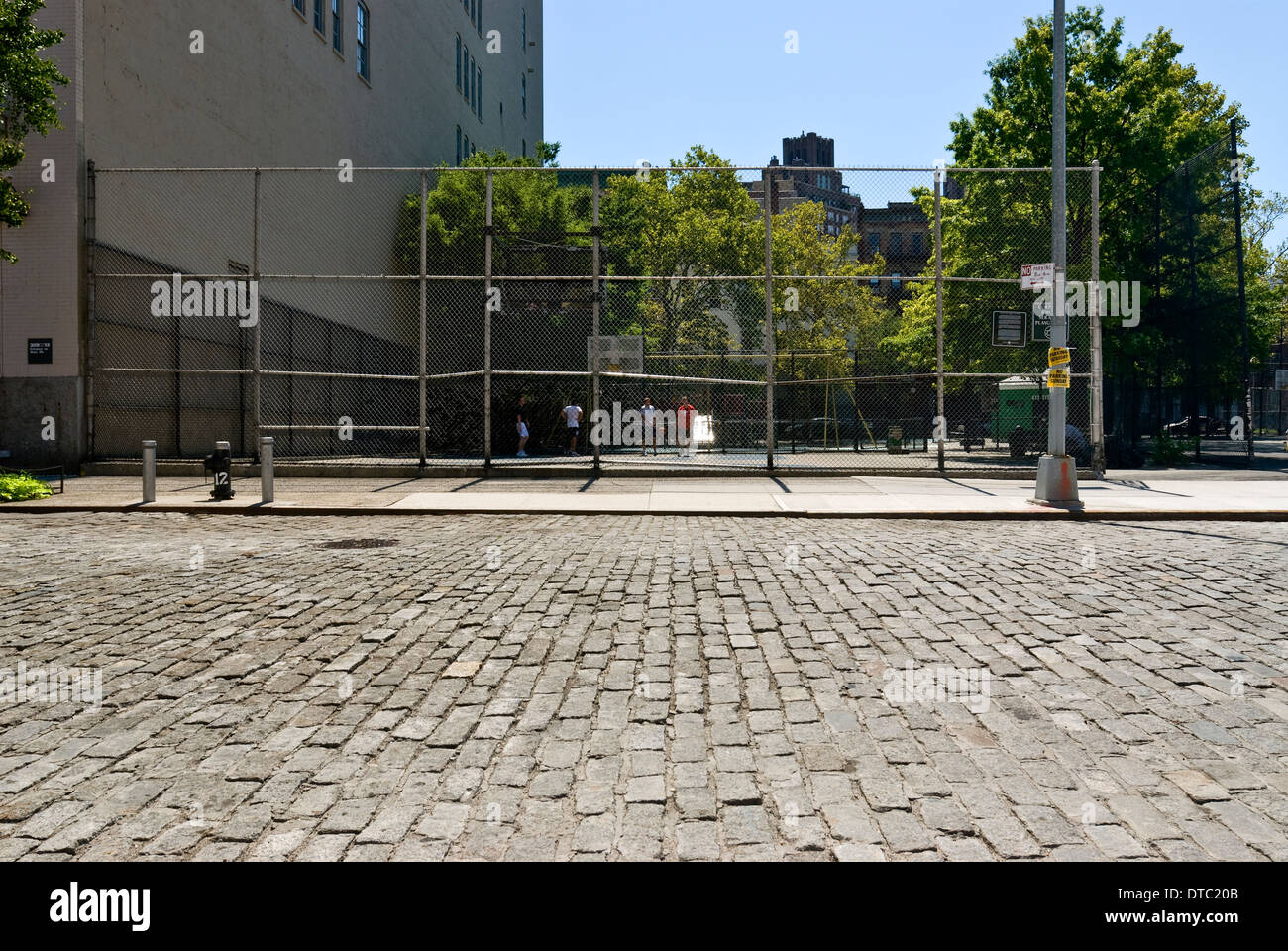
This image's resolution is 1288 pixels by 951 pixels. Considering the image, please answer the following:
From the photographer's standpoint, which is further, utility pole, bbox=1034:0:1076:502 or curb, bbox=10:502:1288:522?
utility pole, bbox=1034:0:1076:502

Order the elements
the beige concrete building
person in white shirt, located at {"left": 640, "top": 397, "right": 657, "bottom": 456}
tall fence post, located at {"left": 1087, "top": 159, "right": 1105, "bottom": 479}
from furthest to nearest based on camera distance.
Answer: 1. person in white shirt, located at {"left": 640, "top": 397, "right": 657, "bottom": 456}
2. the beige concrete building
3. tall fence post, located at {"left": 1087, "top": 159, "right": 1105, "bottom": 479}

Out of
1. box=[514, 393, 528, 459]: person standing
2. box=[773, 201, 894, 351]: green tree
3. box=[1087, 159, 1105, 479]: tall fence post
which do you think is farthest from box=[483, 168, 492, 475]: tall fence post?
box=[773, 201, 894, 351]: green tree

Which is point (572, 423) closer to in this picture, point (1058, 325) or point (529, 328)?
point (529, 328)

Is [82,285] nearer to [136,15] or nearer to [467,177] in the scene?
[136,15]

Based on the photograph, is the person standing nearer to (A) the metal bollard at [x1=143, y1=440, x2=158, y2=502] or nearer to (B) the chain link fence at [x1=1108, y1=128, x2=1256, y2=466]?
(A) the metal bollard at [x1=143, y1=440, x2=158, y2=502]

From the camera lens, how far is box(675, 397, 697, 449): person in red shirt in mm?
19625

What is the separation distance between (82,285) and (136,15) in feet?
20.0

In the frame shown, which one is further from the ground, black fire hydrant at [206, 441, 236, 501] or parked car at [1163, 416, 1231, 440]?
parked car at [1163, 416, 1231, 440]

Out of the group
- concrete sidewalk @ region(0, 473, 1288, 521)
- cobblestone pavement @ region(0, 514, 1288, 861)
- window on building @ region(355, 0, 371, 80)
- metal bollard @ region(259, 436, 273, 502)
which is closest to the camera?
cobblestone pavement @ region(0, 514, 1288, 861)

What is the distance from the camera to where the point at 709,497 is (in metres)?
15.3

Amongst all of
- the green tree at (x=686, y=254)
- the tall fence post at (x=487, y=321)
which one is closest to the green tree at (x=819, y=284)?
the green tree at (x=686, y=254)

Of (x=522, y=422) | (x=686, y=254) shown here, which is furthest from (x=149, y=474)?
(x=686, y=254)

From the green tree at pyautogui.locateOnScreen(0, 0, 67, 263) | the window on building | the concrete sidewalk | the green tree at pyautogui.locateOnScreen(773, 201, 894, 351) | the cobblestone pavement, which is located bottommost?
the cobblestone pavement

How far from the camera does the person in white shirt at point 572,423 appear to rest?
82.7 ft
